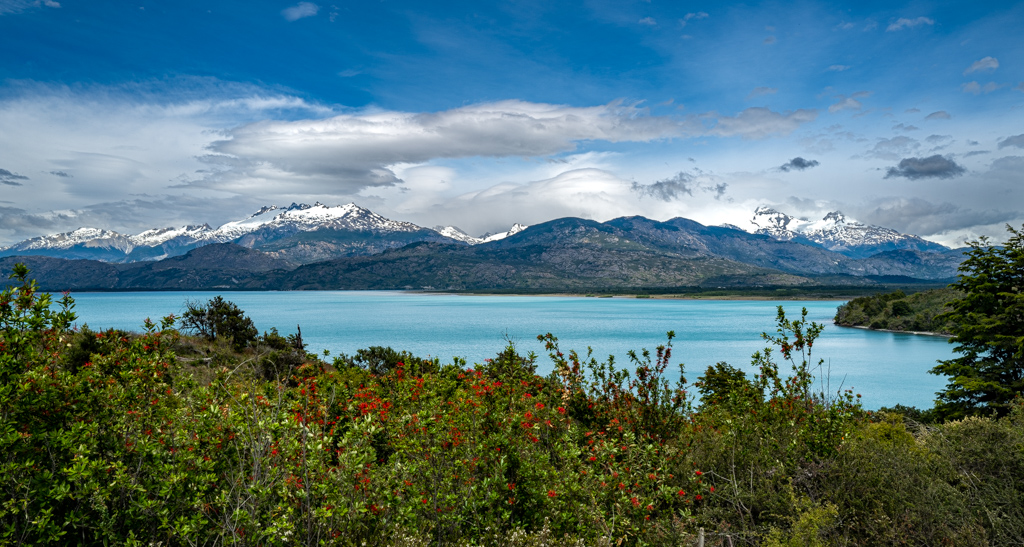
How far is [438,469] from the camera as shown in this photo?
5.94 meters

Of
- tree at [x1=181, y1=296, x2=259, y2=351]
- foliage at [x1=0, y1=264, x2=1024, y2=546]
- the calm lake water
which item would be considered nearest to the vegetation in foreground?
foliage at [x1=0, y1=264, x2=1024, y2=546]

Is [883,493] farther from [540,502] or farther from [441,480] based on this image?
[441,480]

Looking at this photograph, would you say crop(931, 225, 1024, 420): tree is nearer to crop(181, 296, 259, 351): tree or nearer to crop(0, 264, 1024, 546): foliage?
crop(0, 264, 1024, 546): foliage

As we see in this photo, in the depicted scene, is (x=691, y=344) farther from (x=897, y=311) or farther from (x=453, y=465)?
(x=453, y=465)

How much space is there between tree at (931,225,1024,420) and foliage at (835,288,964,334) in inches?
3635

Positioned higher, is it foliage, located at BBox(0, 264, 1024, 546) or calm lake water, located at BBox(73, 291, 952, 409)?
foliage, located at BBox(0, 264, 1024, 546)

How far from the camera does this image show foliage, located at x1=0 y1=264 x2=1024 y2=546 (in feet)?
15.6

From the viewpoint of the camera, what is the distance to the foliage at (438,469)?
4.74 meters


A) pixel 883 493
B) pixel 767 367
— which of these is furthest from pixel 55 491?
pixel 767 367

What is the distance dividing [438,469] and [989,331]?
25.6m

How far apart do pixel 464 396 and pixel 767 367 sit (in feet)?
18.6

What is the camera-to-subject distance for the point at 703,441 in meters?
8.89

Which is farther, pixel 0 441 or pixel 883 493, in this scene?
pixel 883 493

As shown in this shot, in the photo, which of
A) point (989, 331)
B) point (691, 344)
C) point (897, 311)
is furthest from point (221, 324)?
point (897, 311)
